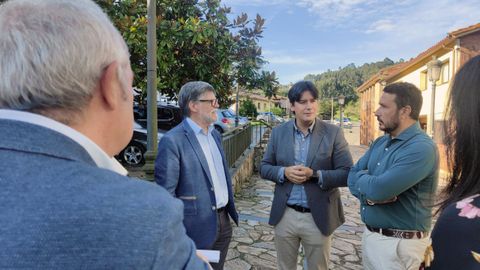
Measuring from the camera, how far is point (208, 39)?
5133 mm

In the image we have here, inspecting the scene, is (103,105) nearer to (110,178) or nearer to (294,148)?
(110,178)

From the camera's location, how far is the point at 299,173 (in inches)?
113

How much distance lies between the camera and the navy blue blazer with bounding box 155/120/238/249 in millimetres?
2619

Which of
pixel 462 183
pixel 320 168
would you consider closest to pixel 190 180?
pixel 320 168

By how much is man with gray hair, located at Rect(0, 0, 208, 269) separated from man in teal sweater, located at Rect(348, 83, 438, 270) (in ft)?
6.11

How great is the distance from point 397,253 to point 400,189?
439 mm

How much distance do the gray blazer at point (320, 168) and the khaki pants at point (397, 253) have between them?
0.53 meters

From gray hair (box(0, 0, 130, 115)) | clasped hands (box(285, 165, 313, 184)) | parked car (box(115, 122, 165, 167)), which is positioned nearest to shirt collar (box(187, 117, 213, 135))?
clasped hands (box(285, 165, 313, 184))

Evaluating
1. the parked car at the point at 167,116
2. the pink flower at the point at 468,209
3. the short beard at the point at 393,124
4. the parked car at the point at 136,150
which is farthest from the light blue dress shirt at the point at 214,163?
the parked car at the point at 167,116

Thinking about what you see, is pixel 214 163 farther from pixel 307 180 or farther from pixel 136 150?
pixel 136 150

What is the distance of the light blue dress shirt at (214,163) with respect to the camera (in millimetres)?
2826

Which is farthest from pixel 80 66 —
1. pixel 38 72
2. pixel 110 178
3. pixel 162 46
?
pixel 162 46

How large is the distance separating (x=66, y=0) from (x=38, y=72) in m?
0.19

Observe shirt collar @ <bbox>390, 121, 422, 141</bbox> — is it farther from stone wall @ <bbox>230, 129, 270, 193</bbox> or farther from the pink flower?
stone wall @ <bbox>230, 129, 270, 193</bbox>
